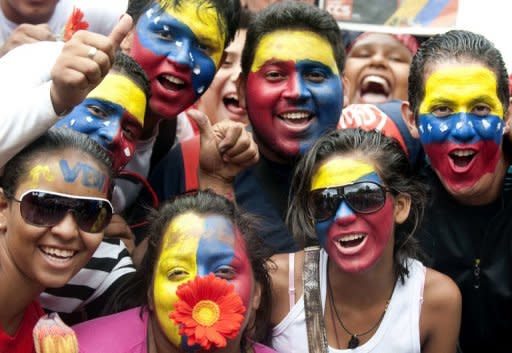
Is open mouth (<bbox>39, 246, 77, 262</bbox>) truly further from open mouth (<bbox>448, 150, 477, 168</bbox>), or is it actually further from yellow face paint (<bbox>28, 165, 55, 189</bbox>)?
open mouth (<bbox>448, 150, 477, 168</bbox>)

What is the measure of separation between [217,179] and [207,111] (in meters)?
1.28

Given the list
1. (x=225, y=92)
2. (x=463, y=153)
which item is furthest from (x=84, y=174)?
(x=225, y=92)

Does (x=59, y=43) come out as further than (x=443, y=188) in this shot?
No

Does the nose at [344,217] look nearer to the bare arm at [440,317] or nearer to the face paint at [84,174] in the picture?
the bare arm at [440,317]

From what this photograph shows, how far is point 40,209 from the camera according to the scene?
3312 mm

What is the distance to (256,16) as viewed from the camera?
171 inches

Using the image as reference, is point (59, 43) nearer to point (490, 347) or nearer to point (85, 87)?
point (85, 87)

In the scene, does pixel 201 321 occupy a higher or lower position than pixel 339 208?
lower

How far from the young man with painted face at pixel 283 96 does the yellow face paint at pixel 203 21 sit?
0.48ft

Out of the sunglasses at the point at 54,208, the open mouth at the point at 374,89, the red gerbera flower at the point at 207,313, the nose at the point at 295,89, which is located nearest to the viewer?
the red gerbera flower at the point at 207,313

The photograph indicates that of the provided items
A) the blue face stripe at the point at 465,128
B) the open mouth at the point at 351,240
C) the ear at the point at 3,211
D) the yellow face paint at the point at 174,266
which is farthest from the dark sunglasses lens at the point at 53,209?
the blue face stripe at the point at 465,128

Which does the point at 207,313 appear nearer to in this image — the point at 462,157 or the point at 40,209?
the point at 40,209

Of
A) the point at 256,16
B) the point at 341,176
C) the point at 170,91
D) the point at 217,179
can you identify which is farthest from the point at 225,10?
the point at 341,176

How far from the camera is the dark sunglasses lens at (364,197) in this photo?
359 cm
